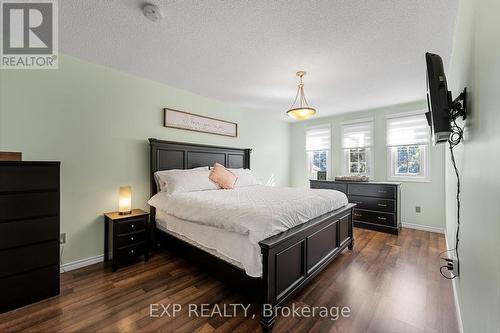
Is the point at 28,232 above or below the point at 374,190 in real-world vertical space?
below

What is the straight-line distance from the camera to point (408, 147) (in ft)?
14.0

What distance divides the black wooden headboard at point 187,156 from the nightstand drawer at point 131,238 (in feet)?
2.26

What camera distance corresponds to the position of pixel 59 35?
7.09 ft

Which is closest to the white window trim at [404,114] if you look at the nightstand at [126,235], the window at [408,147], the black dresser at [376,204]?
the window at [408,147]

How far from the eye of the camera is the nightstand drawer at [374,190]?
3945mm

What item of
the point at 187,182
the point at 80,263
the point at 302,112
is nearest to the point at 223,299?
the point at 187,182

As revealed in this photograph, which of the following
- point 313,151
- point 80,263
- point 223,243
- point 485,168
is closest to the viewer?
point 485,168

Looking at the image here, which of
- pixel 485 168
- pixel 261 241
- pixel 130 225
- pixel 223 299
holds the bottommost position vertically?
pixel 223 299

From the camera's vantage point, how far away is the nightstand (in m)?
2.54

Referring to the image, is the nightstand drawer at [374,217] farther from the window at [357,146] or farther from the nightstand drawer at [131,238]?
the nightstand drawer at [131,238]

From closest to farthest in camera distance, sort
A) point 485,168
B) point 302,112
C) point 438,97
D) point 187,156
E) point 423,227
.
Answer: point 485,168 < point 438,97 < point 302,112 < point 187,156 < point 423,227

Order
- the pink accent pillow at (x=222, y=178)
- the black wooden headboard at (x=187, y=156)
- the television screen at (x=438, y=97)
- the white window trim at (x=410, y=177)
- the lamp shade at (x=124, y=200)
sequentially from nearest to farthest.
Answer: the television screen at (x=438, y=97) → the lamp shade at (x=124, y=200) → the black wooden headboard at (x=187, y=156) → the pink accent pillow at (x=222, y=178) → the white window trim at (x=410, y=177)

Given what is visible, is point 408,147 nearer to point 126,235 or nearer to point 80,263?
point 126,235

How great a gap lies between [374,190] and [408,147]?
1145 mm
